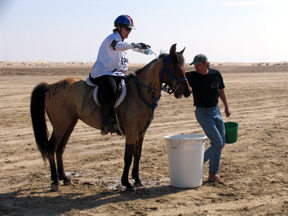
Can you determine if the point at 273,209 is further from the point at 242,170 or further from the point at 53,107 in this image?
the point at 53,107

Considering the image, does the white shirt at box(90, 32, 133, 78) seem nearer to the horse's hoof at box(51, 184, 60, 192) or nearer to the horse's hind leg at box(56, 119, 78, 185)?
the horse's hind leg at box(56, 119, 78, 185)

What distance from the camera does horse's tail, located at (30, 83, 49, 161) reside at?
6.64 m

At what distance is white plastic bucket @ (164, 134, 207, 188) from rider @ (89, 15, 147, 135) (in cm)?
113

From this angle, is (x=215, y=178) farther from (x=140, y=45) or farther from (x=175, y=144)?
(x=140, y=45)

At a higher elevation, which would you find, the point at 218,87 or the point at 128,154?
the point at 218,87

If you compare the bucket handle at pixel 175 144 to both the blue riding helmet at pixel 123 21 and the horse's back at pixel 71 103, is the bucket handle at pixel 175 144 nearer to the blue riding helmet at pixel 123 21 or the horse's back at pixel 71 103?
the horse's back at pixel 71 103

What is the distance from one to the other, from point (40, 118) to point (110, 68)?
1.83 meters

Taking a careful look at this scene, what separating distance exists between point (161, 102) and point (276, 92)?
7.51 metres

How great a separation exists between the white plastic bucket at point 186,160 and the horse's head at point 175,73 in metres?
0.86

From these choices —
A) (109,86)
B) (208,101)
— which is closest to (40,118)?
(109,86)

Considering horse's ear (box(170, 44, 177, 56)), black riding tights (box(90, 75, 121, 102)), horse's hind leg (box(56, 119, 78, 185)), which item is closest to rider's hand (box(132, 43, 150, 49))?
horse's ear (box(170, 44, 177, 56))

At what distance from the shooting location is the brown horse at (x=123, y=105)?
19.1 ft

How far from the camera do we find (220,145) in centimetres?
623

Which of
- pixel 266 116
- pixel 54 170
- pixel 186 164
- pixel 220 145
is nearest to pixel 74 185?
pixel 54 170
